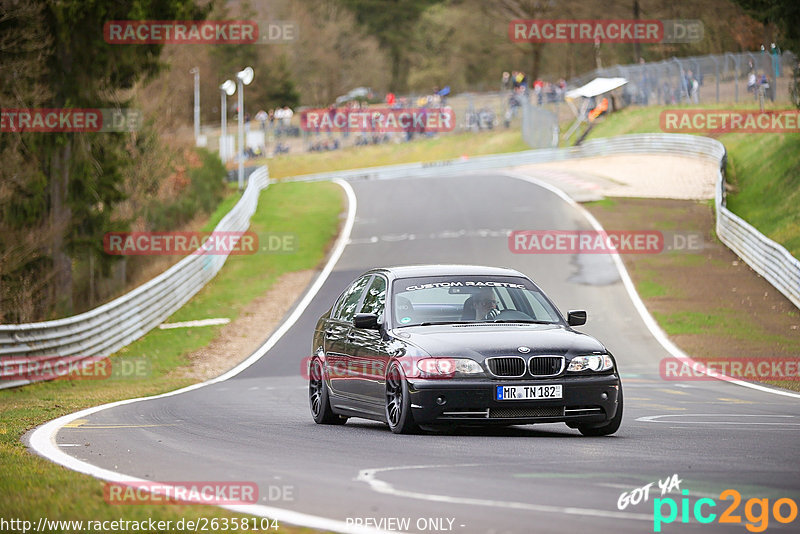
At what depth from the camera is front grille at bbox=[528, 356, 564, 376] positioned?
33.8 feet

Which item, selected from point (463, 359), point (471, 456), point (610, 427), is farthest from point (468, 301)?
point (471, 456)

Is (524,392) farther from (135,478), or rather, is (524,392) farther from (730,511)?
(730,511)

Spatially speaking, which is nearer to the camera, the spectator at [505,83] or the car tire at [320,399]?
the car tire at [320,399]

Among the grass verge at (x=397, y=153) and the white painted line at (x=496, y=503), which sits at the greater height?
the grass verge at (x=397, y=153)

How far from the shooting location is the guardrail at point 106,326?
1984 cm

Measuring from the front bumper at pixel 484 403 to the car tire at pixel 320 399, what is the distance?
2.30 metres

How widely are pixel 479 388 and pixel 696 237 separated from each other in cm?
2829

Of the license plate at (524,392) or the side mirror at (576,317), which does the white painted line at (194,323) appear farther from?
the license plate at (524,392)

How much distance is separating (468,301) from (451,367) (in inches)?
55.4

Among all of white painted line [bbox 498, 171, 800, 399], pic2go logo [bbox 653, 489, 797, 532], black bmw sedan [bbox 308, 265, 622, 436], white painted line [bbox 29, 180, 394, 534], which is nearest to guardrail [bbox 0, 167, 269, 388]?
white painted line [bbox 29, 180, 394, 534]

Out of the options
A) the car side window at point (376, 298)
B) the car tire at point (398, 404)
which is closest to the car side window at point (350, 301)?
the car side window at point (376, 298)

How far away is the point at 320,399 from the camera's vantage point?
12.6 metres

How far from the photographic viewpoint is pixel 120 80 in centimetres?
3253

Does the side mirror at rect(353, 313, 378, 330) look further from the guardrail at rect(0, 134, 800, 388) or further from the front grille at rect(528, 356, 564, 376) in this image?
the guardrail at rect(0, 134, 800, 388)
